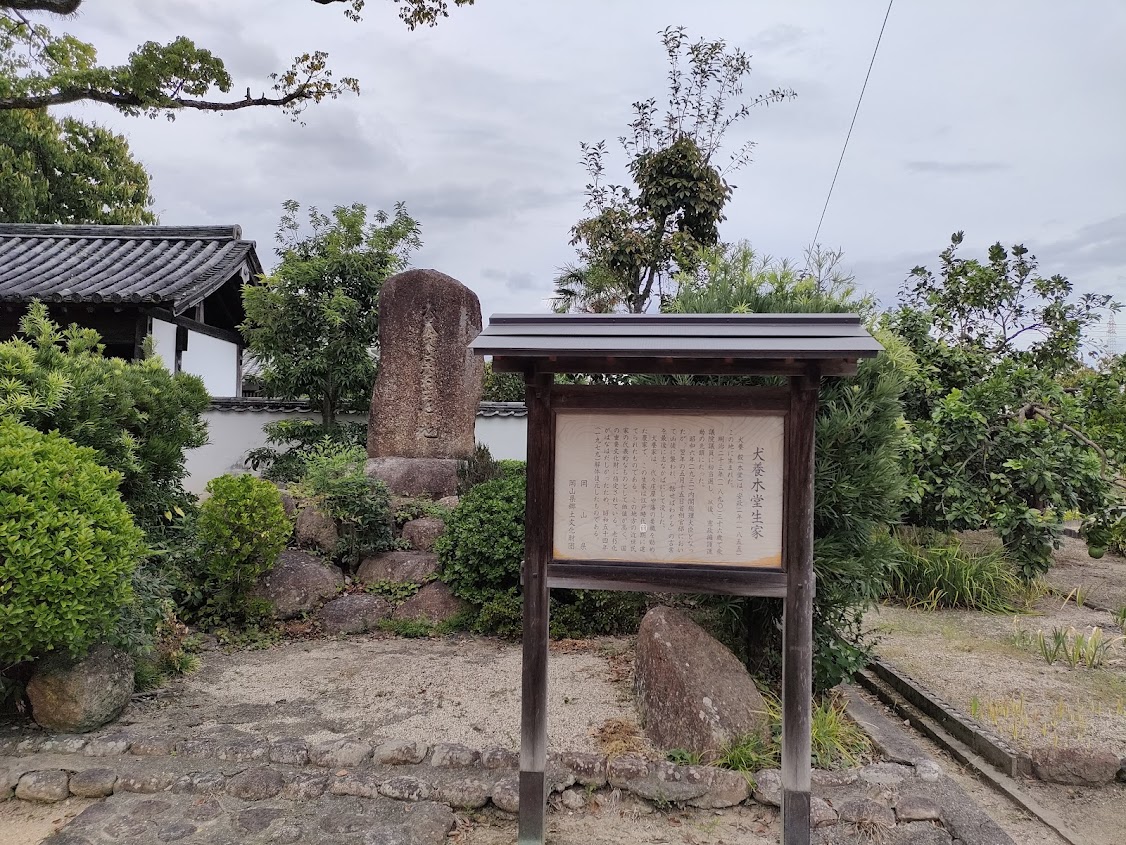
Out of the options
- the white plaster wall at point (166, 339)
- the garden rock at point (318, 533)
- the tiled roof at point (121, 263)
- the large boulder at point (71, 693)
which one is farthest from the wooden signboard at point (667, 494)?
the white plaster wall at point (166, 339)

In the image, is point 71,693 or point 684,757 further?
point 71,693

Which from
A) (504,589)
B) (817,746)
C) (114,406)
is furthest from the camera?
(504,589)

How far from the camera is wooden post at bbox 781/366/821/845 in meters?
3.14

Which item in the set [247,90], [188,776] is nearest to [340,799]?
[188,776]

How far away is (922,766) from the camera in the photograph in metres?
3.73

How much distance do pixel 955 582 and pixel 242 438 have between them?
36.9 feet

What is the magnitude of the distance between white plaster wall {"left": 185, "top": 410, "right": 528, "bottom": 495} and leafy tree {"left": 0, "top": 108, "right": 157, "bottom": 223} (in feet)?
36.4

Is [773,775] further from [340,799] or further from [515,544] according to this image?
[515,544]

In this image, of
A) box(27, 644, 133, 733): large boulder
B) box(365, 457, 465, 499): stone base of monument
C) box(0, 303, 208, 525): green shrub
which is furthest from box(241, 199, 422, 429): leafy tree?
box(27, 644, 133, 733): large boulder

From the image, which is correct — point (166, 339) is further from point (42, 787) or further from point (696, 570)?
point (696, 570)

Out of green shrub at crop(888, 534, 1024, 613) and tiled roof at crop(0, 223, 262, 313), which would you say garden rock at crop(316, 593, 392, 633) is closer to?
green shrub at crop(888, 534, 1024, 613)

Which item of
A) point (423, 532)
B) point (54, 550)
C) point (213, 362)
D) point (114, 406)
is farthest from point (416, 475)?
point (213, 362)

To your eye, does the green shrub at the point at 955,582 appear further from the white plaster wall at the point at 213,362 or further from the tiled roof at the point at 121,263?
the white plaster wall at the point at 213,362

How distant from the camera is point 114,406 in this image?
5.23 metres
